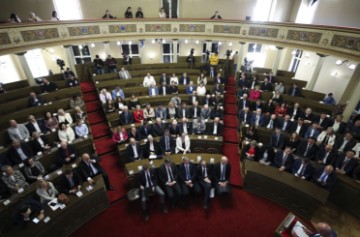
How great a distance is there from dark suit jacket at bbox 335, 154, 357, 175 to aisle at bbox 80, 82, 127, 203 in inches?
238

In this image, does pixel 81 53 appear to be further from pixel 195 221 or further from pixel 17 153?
pixel 195 221

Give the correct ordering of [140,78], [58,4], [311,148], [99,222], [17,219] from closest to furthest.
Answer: [17,219] < [99,222] < [311,148] < [140,78] < [58,4]

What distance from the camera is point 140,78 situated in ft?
34.6

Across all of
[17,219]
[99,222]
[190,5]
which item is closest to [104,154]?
[99,222]

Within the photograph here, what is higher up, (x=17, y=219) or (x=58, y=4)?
(x=58, y=4)

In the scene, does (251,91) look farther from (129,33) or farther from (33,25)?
(33,25)

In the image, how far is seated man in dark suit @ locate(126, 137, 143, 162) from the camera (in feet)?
21.3

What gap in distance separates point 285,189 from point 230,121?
13.3 ft

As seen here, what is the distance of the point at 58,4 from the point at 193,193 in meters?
12.0

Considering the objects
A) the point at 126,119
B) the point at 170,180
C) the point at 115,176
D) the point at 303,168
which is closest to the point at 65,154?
the point at 115,176

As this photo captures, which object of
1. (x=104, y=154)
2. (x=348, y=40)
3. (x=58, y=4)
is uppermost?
(x=58, y=4)

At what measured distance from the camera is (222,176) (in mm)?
5855

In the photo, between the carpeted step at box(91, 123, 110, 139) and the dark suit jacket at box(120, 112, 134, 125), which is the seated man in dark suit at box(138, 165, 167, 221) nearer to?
the dark suit jacket at box(120, 112, 134, 125)

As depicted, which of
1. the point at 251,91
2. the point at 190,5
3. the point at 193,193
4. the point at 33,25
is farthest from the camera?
the point at 190,5
